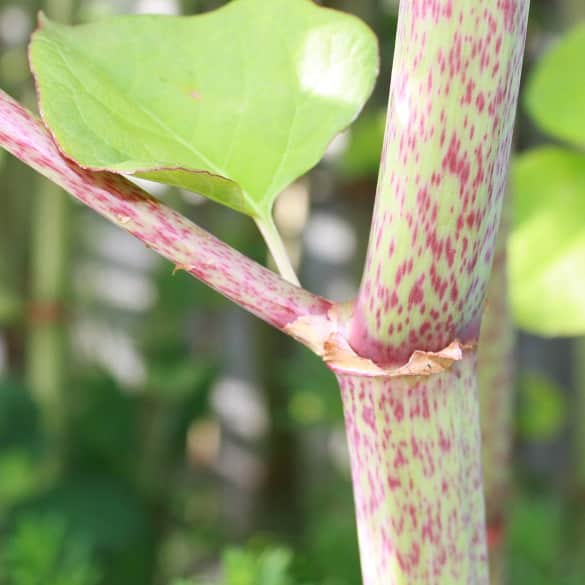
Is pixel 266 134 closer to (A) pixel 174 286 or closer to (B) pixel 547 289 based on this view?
(B) pixel 547 289

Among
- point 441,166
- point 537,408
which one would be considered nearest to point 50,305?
point 537,408

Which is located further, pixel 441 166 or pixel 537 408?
pixel 537 408

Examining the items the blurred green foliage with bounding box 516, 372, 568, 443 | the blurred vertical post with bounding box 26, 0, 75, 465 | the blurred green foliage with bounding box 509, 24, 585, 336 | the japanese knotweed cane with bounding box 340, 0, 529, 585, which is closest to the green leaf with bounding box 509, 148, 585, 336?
the blurred green foliage with bounding box 509, 24, 585, 336

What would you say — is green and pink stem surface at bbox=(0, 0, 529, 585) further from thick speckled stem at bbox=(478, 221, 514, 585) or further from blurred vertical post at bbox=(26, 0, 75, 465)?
blurred vertical post at bbox=(26, 0, 75, 465)

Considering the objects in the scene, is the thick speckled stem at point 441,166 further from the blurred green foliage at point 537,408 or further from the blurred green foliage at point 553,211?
the blurred green foliage at point 537,408

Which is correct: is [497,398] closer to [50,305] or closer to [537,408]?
[537,408]

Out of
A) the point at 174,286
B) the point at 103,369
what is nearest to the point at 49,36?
the point at 174,286

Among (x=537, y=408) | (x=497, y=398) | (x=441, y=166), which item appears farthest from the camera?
(x=537, y=408)
